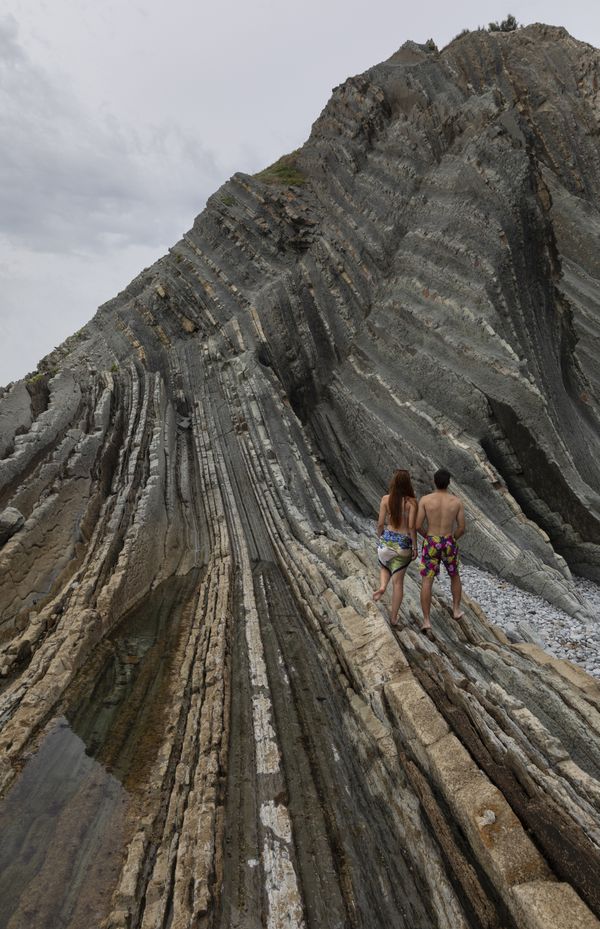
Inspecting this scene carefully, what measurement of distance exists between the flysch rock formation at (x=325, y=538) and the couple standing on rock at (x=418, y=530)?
0.54 m

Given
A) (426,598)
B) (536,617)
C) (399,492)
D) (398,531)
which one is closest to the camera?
(399,492)

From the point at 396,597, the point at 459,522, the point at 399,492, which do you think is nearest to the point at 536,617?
the point at 459,522

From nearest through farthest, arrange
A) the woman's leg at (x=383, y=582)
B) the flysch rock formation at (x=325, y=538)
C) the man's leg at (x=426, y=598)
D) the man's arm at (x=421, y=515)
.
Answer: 1. the flysch rock formation at (x=325, y=538)
2. the man's arm at (x=421, y=515)
3. the man's leg at (x=426, y=598)
4. the woman's leg at (x=383, y=582)

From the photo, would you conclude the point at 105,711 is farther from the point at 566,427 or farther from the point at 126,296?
the point at 126,296

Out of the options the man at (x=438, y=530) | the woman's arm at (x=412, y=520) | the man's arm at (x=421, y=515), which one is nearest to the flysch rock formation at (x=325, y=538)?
the man at (x=438, y=530)

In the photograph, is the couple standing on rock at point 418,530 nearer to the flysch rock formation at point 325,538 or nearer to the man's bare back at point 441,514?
the man's bare back at point 441,514

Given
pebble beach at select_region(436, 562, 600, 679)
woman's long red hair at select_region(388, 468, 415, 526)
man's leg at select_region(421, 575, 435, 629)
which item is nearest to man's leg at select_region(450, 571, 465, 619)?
man's leg at select_region(421, 575, 435, 629)

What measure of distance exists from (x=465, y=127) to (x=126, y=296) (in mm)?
13901

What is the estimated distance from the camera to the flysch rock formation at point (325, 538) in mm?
3816

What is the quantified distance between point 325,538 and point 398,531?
187 inches

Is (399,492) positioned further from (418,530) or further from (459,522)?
(459,522)

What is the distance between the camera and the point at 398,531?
6809 mm

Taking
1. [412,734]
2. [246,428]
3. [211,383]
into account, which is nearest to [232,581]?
[412,734]

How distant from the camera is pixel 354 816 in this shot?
4.41 meters
